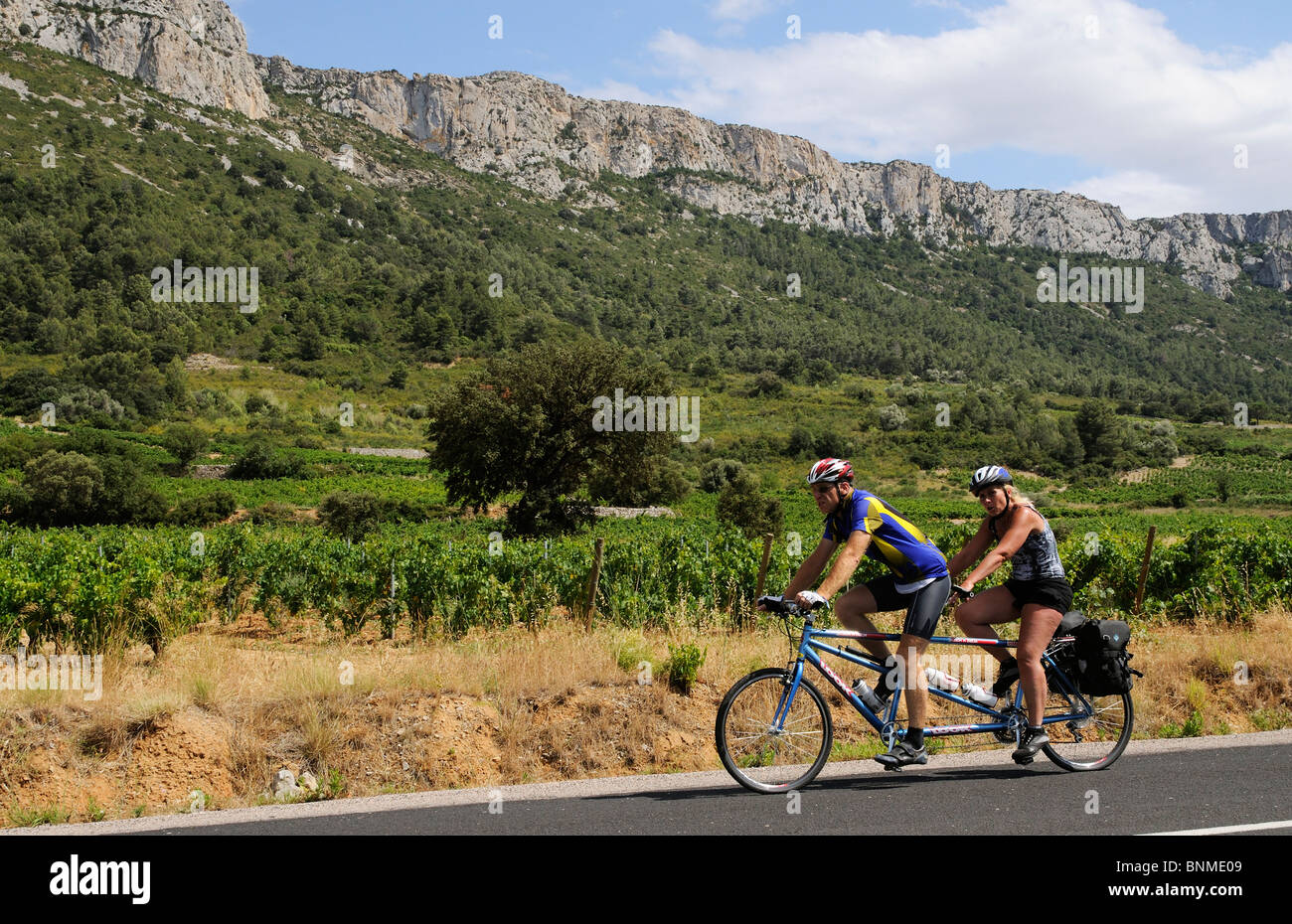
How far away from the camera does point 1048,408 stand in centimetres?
10544

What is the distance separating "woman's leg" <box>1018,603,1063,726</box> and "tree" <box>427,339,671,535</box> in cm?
2975

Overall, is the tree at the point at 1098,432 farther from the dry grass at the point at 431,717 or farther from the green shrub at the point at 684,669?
the green shrub at the point at 684,669

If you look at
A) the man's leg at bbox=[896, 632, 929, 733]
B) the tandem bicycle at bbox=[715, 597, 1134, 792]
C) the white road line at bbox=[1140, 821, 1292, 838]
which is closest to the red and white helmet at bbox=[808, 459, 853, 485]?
the tandem bicycle at bbox=[715, 597, 1134, 792]

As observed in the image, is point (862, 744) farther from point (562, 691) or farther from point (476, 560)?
point (476, 560)

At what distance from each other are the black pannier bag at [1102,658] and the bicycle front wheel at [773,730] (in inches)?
72.0

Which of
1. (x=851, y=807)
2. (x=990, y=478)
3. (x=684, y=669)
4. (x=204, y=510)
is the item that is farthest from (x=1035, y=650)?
(x=204, y=510)

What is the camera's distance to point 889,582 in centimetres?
559

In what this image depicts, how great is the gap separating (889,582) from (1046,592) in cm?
100

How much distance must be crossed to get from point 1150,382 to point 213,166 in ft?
462

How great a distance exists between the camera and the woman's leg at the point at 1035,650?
563 cm

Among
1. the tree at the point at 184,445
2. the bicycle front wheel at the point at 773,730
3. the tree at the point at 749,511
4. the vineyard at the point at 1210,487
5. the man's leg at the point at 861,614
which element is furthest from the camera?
the vineyard at the point at 1210,487

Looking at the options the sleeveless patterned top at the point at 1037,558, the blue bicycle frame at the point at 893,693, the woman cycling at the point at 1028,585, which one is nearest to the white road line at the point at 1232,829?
the woman cycling at the point at 1028,585

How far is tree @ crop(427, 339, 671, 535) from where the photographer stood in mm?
35219

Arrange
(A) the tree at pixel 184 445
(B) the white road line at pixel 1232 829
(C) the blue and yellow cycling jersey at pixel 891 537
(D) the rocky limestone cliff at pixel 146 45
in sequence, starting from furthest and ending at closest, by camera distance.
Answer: (D) the rocky limestone cliff at pixel 146 45 → (A) the tree at pixel 184 445 → (C) the blue and yellow cycling jersey at pixel 891 537 → (B) the white road line at pixel 1232 829
